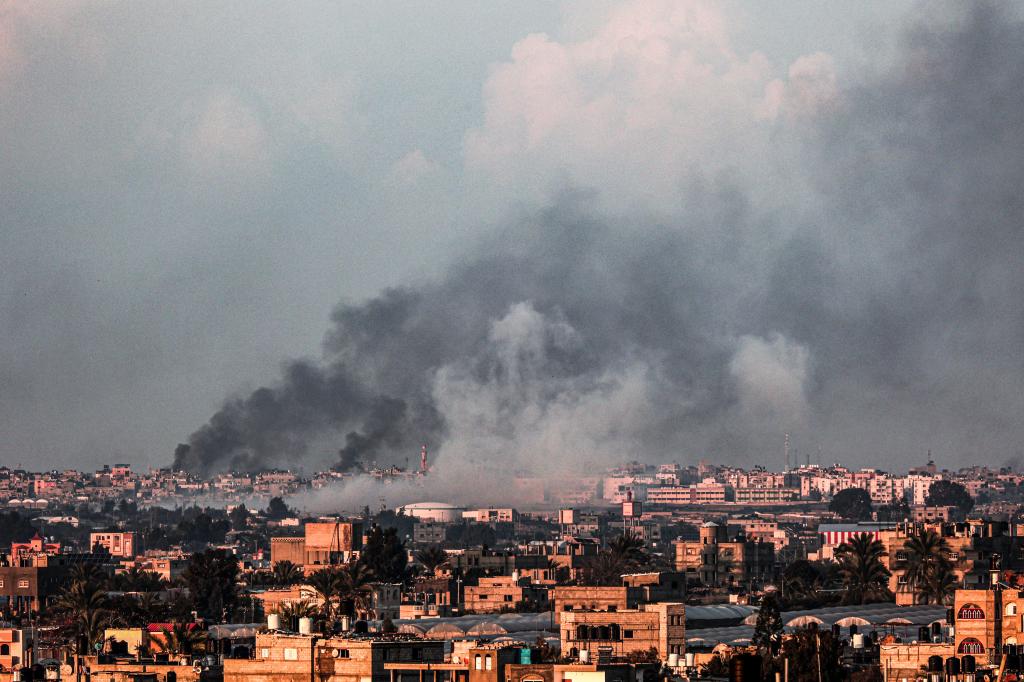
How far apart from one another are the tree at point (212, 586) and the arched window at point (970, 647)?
88382mm

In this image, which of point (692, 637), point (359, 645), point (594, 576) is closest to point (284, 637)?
point (359, 645)

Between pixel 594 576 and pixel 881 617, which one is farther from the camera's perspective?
pixel 594 576

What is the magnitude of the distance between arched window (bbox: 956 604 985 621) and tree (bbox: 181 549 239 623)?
284 ft

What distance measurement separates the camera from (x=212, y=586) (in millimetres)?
180000

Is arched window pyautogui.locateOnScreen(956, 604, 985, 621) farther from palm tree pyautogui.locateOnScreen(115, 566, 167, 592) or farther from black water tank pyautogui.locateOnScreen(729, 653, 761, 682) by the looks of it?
palm tree pyautogui.locateOnScreen(115, 566, 167, 592)

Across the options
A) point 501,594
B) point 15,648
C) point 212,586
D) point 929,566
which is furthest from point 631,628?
point 212,586

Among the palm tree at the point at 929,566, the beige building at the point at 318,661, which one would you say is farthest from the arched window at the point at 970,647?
the palm tree at the point at 929,566

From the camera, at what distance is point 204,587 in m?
180

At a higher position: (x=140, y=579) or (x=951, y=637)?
(x=140, y=579)

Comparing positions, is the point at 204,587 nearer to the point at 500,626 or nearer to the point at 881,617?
the point at 500,626

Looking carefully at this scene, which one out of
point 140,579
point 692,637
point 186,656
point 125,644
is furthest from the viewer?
point 140,579

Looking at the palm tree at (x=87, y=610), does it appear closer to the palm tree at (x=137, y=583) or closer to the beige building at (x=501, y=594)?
the palm tree at (x=137, y=583)

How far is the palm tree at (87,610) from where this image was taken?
128125 mm

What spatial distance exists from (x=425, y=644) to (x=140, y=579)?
118m
